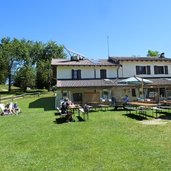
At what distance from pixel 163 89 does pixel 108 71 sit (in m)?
7.39

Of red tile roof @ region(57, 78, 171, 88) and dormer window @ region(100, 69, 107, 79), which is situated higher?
dormer window @ region(100, 69, 107, 79)

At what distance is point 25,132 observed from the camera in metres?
12.8

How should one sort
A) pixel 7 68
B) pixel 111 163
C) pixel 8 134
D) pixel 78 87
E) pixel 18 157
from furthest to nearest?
pixel 7 68
pixel 78 87
pixel 8 134
pixel 18 157
pixel 111 163

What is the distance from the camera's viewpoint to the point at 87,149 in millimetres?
9070

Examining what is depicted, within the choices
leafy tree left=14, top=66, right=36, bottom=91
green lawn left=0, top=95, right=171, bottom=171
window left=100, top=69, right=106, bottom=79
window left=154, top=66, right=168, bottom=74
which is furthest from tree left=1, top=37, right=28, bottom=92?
green lawn left=0, top=95, right=171, bottom=171

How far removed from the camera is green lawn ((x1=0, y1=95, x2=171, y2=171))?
7.34 m

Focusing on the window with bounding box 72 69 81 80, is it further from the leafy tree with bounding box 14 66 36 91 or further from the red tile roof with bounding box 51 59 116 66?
the leafy tree with bounding box 14 66 36 91

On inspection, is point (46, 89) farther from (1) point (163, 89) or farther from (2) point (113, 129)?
(2) point (113, 129)

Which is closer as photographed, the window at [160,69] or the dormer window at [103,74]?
the dormer window at [103,74]

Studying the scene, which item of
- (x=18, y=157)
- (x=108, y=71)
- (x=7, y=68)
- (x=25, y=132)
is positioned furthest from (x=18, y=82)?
(x=18, y=157)

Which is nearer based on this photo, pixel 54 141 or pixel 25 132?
pixel 54 141

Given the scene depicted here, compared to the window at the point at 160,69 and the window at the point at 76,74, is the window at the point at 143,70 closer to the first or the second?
the window at the point at 160,69

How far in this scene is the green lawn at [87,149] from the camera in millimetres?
7340

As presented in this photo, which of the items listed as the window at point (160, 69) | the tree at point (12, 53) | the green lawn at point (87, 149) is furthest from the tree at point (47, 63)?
the green lawn at point (87, 149)
